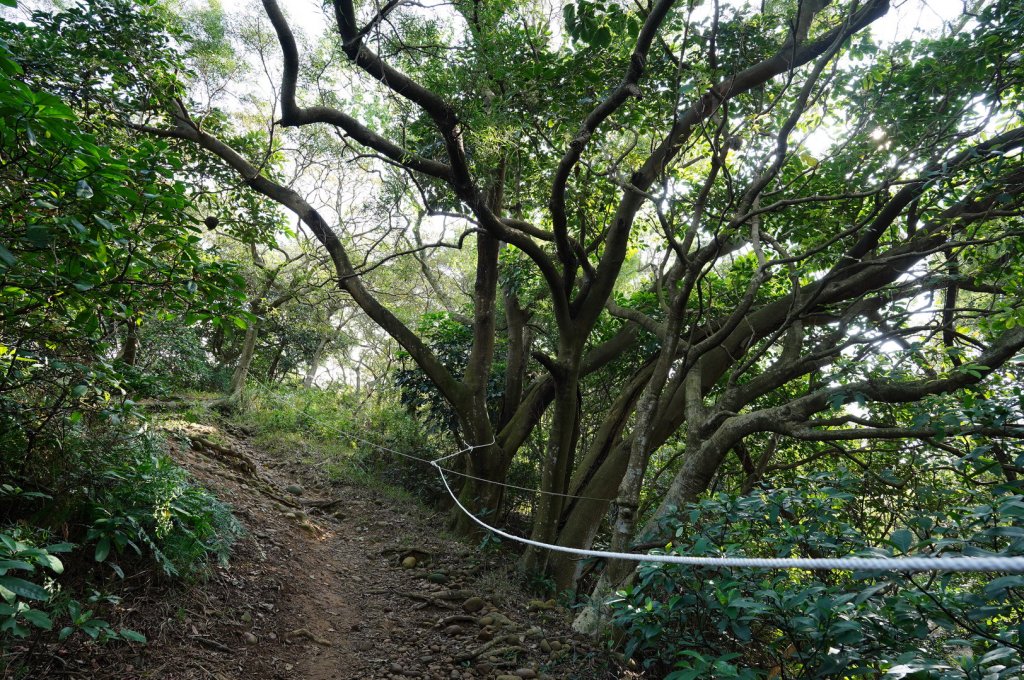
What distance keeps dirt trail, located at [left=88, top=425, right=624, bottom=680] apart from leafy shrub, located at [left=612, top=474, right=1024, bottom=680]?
1174 millimetres

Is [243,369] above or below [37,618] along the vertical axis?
above

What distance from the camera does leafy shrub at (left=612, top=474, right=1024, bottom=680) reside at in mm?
1656

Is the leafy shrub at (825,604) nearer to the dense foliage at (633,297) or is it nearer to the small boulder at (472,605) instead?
the dense foliage at (633,297)

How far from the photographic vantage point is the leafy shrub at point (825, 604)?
65.2 inches

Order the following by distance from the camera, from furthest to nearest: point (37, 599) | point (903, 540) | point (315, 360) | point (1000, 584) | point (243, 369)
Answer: point (315, 360), point (243, 369), point (37, 599), point (903, 540), point (1000, 584)

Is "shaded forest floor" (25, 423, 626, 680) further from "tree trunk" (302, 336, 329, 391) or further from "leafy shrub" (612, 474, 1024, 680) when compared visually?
"tree trunk" (302, 336, 329, 391)

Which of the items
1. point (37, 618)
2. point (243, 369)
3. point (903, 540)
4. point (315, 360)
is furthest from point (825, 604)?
point (315, 360)

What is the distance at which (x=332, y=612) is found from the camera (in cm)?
429

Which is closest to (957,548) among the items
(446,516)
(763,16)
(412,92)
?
Answer: (763,16)

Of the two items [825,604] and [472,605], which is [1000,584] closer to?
[825,604]

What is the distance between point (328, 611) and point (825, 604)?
3.64 metres

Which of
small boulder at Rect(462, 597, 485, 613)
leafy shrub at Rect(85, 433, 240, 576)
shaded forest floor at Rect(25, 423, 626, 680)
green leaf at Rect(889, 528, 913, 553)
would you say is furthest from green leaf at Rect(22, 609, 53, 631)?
small boulder at Rect(462, 597, 485, 613)

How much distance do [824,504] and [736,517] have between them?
1.32 ft

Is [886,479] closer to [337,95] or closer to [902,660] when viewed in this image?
[902,660]
